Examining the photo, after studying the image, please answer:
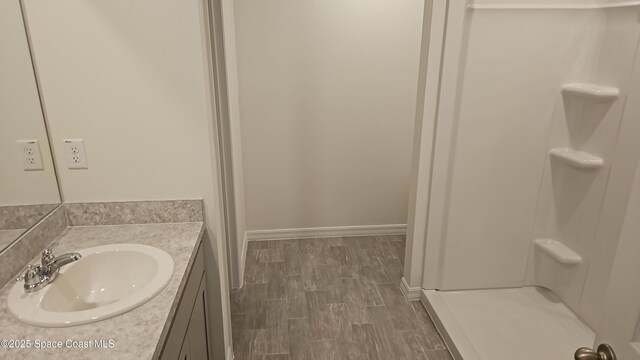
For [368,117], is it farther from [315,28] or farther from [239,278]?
[239,278]

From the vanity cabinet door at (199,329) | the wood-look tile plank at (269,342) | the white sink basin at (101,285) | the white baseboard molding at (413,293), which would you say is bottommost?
the wood-look tile plank at (269,342)

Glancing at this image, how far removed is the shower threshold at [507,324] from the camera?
7.05 ft

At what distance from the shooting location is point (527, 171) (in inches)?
96.4

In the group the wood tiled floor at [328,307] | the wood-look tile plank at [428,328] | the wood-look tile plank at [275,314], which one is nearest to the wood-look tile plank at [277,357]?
the wood tiled floor at [328,307]

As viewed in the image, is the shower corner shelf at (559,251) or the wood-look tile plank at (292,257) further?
the wood-look tile plank at (292,257)

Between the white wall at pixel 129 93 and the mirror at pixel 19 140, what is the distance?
44mm

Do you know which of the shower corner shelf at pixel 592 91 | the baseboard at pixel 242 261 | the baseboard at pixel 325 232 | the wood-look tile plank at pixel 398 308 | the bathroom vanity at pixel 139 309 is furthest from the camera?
the baseboard at pixel 325 232

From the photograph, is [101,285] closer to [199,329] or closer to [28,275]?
[28,275]

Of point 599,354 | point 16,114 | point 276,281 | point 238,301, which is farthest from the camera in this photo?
point 276,281

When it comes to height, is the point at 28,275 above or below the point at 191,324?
above

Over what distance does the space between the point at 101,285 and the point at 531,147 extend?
7.69 ft

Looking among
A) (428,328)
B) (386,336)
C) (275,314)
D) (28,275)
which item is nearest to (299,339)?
(275,314)

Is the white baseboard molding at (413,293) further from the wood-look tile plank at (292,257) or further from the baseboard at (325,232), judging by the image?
the baseboard at (325,232)

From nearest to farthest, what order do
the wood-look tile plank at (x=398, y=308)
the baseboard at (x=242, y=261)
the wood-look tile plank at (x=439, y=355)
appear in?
the wood-look tile plank at (x=439, y=355) → the wood-look tile plank at (x=398, y=308) → the baseboard at (x=242, y=261)
